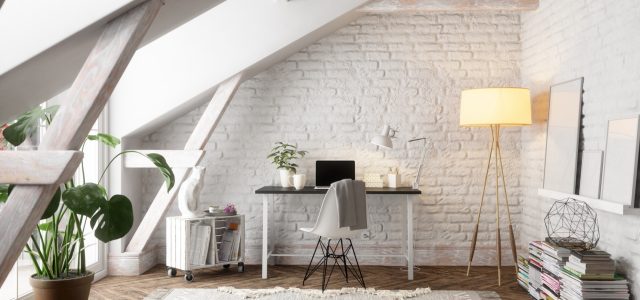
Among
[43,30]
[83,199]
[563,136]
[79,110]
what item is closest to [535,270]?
[563,136]

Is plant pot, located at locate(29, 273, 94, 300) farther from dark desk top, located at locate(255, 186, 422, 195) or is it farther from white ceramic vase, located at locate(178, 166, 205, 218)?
dark desk top, located at locate(255, 186, 422, 195)

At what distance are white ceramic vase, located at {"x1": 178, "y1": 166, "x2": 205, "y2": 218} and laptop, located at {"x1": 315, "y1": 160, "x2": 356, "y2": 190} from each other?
1070 mm

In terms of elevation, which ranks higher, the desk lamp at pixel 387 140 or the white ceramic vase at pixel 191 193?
the desk lamp at pixel 387 140

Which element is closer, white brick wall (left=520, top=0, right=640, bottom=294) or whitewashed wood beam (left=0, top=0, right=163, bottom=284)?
whitewashed wood beam (left=0, top=0, right=163, bottom=284)

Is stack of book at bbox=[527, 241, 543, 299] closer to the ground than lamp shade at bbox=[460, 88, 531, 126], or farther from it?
closer to the ground

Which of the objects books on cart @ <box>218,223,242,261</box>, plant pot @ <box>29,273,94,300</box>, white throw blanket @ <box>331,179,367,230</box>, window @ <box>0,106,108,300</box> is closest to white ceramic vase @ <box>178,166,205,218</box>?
books on cart @ <box>218,223,242,261</box>

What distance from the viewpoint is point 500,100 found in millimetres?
4402

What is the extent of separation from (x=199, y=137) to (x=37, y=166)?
9.24 ft

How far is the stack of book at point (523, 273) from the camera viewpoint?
164 inches

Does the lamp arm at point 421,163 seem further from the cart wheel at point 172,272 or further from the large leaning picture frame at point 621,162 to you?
the cart wheel at point 172,272

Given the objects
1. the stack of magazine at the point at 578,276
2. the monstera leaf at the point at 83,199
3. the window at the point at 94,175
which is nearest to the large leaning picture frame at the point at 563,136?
the stack of magazine at the point at 578,276

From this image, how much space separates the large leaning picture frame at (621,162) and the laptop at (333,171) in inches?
86.0

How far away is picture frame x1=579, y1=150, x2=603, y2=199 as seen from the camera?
3.54m

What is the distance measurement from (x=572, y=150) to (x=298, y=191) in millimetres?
2102
